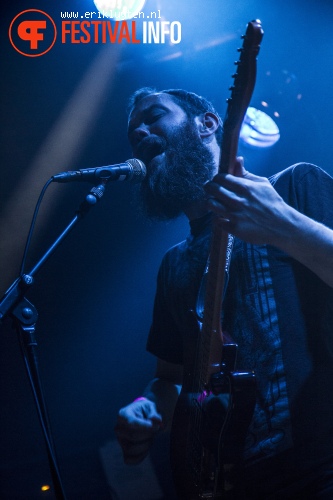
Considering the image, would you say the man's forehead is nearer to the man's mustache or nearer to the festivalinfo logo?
the man's mustache

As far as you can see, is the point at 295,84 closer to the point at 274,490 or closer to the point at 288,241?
the point at 288,241

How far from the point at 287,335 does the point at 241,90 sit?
715mm

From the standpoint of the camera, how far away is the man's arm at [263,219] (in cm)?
117

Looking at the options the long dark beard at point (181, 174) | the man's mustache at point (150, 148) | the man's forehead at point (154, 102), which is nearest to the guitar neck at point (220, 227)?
the long dark beard at point (181, 174)

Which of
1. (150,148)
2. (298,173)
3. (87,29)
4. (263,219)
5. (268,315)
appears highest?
(87,29)

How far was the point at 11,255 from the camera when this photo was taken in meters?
2.72

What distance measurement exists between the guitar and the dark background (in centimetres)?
126

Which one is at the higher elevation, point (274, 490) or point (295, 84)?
point (295, 84)

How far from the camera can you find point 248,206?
116 centimetres

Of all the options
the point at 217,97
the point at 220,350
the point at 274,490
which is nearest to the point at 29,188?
the point at 217,97

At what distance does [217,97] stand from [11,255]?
1.51 meters

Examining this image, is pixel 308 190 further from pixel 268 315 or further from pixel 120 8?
pixel 120 8

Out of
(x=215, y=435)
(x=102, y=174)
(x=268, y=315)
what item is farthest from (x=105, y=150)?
(x=215, y=435)

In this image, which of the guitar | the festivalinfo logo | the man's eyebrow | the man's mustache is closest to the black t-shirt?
the guitar
